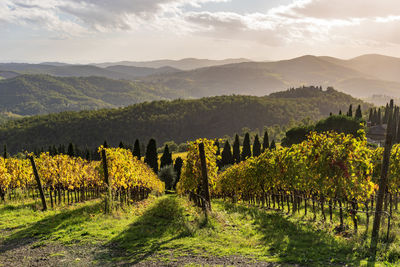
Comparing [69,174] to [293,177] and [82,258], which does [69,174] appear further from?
[293,177]

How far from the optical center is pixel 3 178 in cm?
2458

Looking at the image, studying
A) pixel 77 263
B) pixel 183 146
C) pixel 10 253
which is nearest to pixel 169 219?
pixel 77 263

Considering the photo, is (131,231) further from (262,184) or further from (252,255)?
(262,184)

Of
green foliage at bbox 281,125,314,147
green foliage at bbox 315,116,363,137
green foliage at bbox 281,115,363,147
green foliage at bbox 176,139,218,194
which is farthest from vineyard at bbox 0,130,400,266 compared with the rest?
→ green foliage at bbox 315,116,363,137

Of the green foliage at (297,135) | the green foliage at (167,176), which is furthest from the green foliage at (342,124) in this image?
the green foliage at (167,176)

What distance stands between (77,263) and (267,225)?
968cm

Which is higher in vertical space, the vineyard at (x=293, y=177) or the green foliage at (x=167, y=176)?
the vineyard at (x=293, y=177)

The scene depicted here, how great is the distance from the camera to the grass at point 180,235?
34.1ft

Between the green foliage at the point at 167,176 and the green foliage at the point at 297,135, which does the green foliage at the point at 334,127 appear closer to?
the green foliage at the point at 297,135

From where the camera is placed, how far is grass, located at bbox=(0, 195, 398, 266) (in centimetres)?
1041

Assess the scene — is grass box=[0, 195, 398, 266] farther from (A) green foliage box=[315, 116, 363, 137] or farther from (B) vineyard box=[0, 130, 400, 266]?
(A) green foliage box=[315, 116, 363, 137]

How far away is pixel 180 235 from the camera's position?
12.6m

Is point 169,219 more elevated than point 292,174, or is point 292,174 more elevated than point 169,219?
point 292,174

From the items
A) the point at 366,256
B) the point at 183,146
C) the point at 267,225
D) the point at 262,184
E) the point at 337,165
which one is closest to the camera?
the point at 366,256
